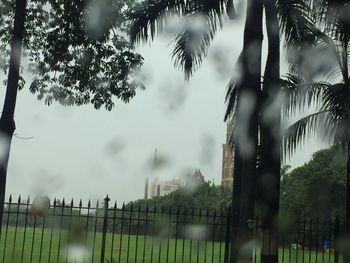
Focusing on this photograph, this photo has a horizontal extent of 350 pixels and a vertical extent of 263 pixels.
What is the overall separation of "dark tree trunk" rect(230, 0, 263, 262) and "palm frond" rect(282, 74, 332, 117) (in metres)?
1.26

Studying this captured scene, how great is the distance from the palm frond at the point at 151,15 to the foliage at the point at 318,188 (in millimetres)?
3776

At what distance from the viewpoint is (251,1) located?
7.54 meters

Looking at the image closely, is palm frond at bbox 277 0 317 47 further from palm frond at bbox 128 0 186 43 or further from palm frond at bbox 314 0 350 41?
palm frond at bbox 128 0 186 43

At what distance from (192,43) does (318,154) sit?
2850cm

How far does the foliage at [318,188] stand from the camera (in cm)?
838

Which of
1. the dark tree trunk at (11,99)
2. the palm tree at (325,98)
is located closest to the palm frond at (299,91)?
the palm tree at (325,98)

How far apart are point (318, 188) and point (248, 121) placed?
1923 millimetres

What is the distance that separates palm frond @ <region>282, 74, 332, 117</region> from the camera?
8.55m

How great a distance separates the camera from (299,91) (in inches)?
347

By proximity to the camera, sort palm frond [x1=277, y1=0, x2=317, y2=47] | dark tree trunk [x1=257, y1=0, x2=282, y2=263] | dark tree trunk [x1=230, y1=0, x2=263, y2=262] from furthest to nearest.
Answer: palm frond [x1=277, y1=0, x2=317, y2=47], dark tree trunk [x1=257, y1=0, x2=282, y2=263], dark tree trunk [x1=230, y1=0, x2=263, y2=262]

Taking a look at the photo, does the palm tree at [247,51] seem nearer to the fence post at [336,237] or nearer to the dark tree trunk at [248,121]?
the dark tree trunk at [248,121]

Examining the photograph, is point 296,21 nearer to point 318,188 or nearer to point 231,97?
point 231,97

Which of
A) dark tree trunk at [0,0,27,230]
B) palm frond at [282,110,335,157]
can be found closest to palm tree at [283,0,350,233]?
palm frond at [282,110,335,157]

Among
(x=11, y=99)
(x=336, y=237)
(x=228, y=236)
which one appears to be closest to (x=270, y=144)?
(x=228, y=236)
